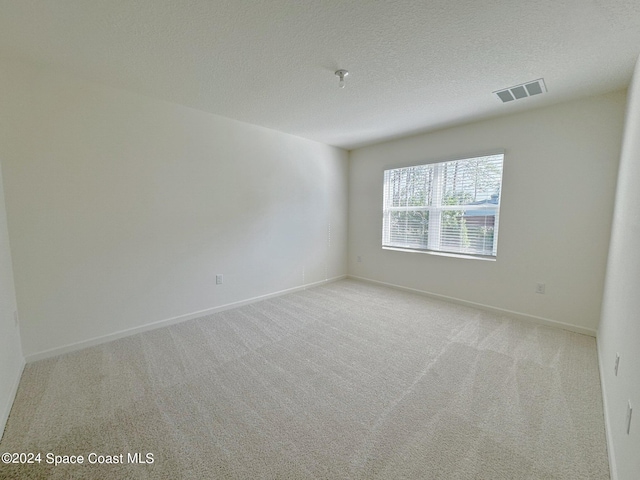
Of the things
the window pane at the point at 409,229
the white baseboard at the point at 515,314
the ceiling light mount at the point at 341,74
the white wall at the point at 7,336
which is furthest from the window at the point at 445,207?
the white wall at the point at 7,336

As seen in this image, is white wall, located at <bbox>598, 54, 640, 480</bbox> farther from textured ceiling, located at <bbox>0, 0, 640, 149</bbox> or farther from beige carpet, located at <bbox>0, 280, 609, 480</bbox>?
textured ceiling, located at <bbox>0, 0, 640, 149</bbox>

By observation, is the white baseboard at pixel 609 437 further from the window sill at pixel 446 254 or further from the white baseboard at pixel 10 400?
the white baseboard at pixel 10 400

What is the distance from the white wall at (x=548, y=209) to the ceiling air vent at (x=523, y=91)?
0.50 m

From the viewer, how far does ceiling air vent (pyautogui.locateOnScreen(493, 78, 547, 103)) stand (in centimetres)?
236

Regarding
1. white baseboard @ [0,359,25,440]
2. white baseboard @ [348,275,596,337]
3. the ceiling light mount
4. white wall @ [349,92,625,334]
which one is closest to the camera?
white baseboard @ [0,359,25,440]

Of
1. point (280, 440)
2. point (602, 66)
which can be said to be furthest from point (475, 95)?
point (280, 440)

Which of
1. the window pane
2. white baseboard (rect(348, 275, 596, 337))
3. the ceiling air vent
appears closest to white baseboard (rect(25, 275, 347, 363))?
the window pane

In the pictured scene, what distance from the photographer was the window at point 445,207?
3328 millimetres

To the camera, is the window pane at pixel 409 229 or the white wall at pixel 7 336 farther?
the window pane at pixel 409 229

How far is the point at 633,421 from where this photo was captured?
1063 millimetres

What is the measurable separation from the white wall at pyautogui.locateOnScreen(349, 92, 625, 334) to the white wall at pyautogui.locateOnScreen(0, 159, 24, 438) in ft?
14.0

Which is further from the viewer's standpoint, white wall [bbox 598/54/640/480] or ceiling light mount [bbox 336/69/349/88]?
ceiling light mount [bbox 336/69/349/88]

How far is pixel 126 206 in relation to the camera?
2586 millimetres

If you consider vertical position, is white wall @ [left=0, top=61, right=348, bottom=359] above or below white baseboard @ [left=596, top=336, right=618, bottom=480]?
above
